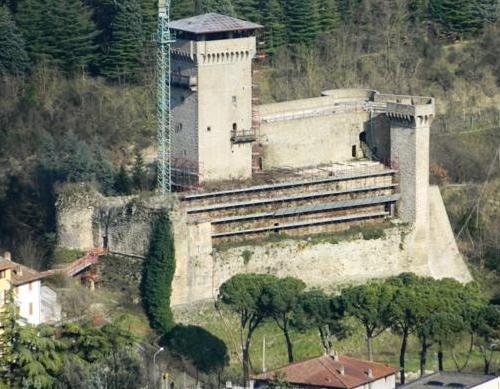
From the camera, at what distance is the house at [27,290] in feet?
279

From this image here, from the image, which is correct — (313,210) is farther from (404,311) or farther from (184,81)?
(404,311)

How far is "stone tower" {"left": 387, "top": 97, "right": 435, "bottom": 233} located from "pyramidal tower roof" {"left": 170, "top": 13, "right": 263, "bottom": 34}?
699 cm

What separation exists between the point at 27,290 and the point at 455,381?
1371cm

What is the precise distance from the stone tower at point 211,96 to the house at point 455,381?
44.9 feet

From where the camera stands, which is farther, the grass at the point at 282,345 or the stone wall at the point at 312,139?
the stone wall at the point at 312,139

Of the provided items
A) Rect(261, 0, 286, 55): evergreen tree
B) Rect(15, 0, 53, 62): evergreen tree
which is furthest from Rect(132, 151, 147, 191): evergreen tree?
Rect(261, 0, 286, 55): evergreen tree

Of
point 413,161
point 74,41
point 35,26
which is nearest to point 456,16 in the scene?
point 74,41

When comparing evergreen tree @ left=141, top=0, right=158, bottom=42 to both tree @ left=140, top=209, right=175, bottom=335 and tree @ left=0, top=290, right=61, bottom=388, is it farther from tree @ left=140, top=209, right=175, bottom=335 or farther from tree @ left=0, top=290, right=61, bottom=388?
tree @ left=0, top=290, right=61, bottom=388

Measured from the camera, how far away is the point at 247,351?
9019cm

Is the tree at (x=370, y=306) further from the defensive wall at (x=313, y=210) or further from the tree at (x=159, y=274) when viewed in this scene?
the tree at (x=159, y=274)

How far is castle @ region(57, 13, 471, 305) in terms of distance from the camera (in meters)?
92.0

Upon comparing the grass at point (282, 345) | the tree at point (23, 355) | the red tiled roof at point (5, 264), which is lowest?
the grass at point (282, 345)

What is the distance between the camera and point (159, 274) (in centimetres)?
9038

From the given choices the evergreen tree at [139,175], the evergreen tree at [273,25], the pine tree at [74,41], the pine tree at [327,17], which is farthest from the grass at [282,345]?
the pine tree at [327,17]
